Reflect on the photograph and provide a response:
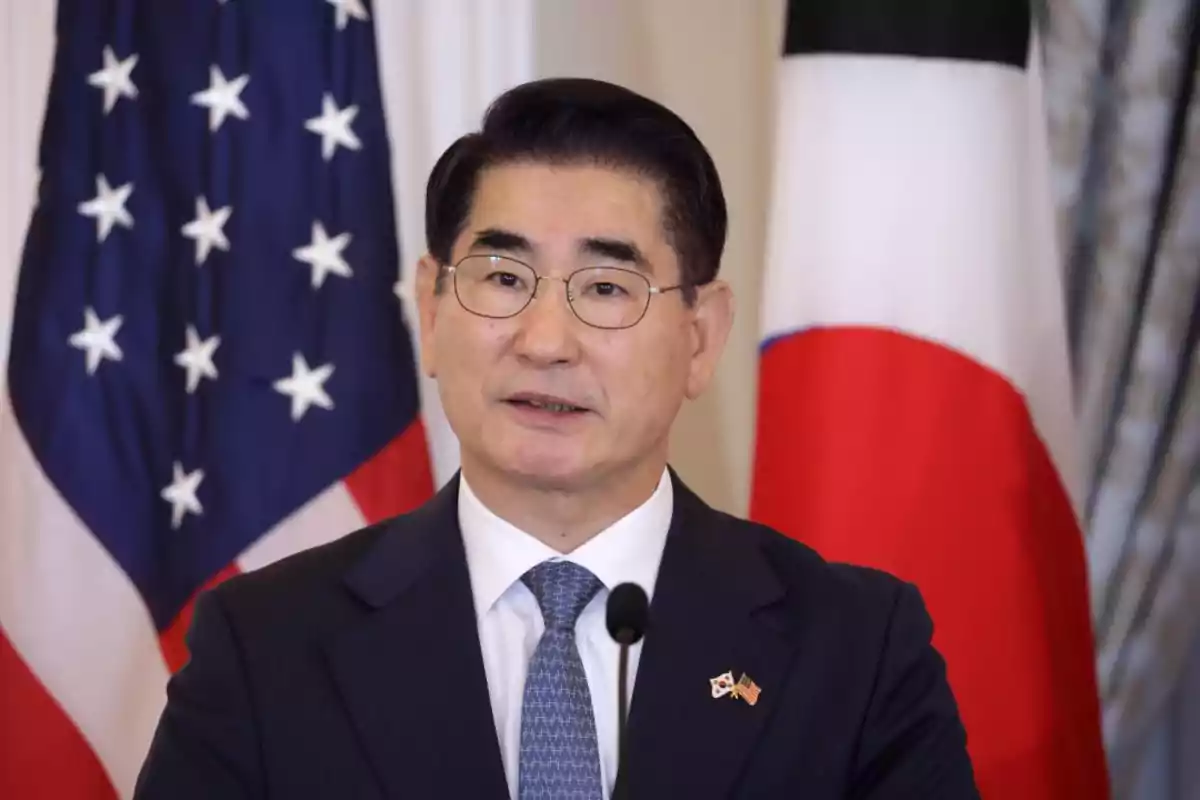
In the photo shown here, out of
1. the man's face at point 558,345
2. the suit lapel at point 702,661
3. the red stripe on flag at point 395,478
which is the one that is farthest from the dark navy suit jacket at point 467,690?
the red stripe on flag at point 395,478

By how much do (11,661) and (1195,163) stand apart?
84.6 inches

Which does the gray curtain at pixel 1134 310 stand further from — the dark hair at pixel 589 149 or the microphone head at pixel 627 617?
the microphone head at pixel 627 617

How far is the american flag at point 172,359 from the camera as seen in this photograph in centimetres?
215

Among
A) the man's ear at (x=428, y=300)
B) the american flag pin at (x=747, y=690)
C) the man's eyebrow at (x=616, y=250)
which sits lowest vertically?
the american flag pin at (x=747, y=690)

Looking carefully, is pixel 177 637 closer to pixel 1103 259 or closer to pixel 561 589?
pixel 561 589

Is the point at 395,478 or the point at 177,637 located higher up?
the point at 395,478

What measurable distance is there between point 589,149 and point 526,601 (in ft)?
1.79

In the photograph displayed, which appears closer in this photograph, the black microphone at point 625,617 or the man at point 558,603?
the black microphone at point 625,617

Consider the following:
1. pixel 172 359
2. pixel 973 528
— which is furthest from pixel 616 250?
pixel 172 359

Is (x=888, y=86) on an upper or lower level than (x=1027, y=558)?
upper

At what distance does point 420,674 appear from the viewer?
140 centimetres

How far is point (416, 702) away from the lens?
4.55 ft

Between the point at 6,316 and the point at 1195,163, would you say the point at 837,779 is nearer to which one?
the point at 1195,163

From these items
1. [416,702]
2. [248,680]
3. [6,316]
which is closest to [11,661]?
[6,316]
